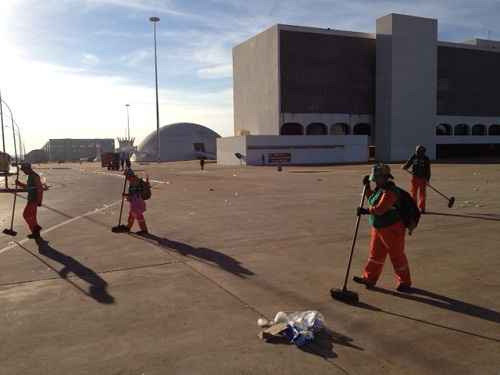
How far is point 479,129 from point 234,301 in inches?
2995

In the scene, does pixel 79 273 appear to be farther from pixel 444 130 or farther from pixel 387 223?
pixel 444 130

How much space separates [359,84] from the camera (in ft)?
200

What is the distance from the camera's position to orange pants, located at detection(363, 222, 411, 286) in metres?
5.07

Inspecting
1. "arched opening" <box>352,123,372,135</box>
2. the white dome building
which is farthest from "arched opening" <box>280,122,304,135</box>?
the white dome building

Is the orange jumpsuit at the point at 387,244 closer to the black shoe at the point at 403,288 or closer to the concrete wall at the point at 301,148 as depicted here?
the black shoe at the point at 403,288

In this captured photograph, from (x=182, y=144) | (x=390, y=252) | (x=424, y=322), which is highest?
(x=182, y=144)

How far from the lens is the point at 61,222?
11266mm

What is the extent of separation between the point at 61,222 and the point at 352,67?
55070 millimetres

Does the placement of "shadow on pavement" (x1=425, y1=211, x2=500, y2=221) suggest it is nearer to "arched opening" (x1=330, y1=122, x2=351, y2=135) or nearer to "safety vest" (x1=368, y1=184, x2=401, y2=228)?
"safety vest" (x1=368, y1=184, x2=401, y2=228)

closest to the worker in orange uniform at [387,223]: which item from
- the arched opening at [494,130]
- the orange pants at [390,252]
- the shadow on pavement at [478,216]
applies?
the orange pants at [390,252]

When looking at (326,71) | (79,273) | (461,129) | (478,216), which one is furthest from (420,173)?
(461,129)

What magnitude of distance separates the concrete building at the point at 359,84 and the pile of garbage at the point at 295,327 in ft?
161

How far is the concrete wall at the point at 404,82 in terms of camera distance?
2301 inches

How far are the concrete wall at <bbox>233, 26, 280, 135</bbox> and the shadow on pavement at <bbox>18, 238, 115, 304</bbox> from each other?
164 feet
